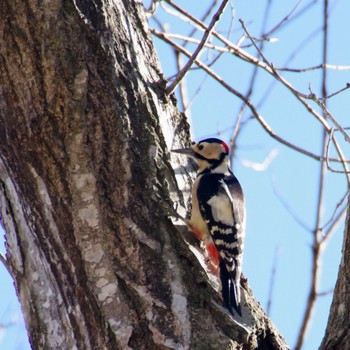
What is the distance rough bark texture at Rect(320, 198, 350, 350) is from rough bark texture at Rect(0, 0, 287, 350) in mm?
380

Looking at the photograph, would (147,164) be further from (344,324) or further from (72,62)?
(344,324)

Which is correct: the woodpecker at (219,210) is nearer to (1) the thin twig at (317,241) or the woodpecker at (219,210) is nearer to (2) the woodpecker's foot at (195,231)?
(2) the woodpecker's foot at (195,231)

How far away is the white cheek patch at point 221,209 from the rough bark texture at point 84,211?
1063 millimetres

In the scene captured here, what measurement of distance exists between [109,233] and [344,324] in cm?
93

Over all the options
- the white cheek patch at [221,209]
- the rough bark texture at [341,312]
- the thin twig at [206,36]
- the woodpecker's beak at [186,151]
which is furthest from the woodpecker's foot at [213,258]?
the thin twig at [206,36]

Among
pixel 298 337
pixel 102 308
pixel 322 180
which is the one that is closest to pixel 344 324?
pixel 298 337

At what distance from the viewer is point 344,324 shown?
7.88 feet

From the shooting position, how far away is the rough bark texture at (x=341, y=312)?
2371 millimetres

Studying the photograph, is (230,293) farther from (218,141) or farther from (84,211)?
(218,141)

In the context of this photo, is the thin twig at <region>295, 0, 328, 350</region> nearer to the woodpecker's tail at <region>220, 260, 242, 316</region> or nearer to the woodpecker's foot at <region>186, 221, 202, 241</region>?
the woodpecker's tail at <region>220, 260, 242, 316</region>

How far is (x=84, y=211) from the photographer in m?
2.65

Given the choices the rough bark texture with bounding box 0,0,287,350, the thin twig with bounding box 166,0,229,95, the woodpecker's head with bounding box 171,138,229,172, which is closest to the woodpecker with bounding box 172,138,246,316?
the woodpecker's head with bounding box 171,138,229,172

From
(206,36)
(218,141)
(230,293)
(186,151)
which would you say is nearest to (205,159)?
(218,141)

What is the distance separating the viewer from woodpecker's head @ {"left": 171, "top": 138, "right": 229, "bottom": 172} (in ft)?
13.4
